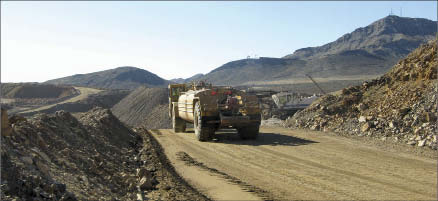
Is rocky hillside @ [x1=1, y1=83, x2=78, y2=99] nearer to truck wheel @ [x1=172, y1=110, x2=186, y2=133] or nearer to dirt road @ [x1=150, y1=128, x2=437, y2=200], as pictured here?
truck wheel @ [x1=172, y1=110, x2=186, y2=133]

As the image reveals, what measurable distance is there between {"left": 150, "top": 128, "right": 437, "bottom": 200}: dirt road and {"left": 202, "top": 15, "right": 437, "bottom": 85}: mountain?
90.0 meters

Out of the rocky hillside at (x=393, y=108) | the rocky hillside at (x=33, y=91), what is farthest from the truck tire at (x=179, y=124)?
the rocky hillside at (x=33, y=91)

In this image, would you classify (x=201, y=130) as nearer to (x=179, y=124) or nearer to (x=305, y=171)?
(x=179, y=124)

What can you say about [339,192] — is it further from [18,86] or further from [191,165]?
[18,86]

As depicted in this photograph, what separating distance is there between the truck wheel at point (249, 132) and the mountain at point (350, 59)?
286 ft

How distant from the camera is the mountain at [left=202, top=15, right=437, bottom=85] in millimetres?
115250

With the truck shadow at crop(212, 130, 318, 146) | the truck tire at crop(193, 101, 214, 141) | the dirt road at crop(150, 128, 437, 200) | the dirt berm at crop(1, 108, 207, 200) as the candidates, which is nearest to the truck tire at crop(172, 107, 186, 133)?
the truck shadow at crop(212, 130, 318, 146)

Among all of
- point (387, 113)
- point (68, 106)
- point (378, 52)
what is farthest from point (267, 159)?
point (378, 52)

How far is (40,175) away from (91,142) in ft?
18.4

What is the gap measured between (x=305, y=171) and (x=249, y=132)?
640cm

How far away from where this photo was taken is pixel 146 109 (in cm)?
4725

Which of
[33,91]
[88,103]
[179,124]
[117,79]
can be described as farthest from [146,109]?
[117,79]

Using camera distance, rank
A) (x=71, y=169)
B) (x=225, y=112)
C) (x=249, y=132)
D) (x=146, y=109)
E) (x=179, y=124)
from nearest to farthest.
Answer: (x=71, y=169) → (x=225, y=112) → (x=249, y=132) → (x=179, y=124) → (x=146, y=109)

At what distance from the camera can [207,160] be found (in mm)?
11156
